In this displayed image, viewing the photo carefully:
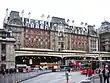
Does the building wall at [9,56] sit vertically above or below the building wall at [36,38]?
below

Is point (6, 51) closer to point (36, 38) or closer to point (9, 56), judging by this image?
point (9, 56)

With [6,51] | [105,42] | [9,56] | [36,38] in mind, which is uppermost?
[36,38]

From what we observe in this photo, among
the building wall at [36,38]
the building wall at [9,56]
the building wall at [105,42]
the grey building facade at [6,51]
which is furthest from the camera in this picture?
the building wall at [105,42]

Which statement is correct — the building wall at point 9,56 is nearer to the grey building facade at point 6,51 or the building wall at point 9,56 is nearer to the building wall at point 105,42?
the grey building facade at point 6,51

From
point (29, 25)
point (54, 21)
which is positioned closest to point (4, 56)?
point (29, 25)

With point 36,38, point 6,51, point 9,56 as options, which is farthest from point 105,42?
point 6,51

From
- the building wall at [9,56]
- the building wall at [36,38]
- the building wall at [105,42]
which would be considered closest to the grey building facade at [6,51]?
the building wall at [9,56]

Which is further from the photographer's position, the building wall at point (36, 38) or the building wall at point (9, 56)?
the building wall at point (36, 38)

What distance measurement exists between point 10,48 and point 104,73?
42.9m

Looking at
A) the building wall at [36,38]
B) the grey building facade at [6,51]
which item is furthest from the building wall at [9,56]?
the building wall at [36,38]

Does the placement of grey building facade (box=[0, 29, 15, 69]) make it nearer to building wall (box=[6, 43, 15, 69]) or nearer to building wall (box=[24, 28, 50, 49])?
building wall (box=[6, 43, 15, 69])

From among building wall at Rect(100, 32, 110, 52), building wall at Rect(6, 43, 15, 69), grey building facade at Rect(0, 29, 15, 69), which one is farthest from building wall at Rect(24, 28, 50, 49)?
building wall at Rect(100, 32, 110, 52)

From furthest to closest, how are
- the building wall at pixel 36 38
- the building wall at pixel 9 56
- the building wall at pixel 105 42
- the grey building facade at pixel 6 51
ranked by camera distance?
1. the building wall at pixel 105 42
2. the building wall at pixel 36 38
3. the building wall at pixel 9 56
4. the grey building facade at pixel 6 51

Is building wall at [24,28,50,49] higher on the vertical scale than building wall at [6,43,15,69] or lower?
higher
